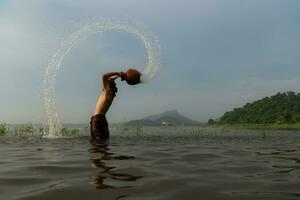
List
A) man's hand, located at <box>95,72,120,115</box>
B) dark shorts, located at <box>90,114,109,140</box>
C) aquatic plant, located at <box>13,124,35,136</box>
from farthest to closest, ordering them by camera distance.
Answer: aquatic plant, located at <box>13,124,35,136</box> < dark shorts, located at <box>90,114,109,140</box> < man's hand, located at <box>95,72,120,115</box>

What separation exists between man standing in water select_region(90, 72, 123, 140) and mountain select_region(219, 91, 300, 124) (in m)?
69.3

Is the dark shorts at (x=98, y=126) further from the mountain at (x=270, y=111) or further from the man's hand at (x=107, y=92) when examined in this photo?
the mountain at (x=270, y=111)

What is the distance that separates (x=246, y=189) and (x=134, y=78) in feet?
27.7

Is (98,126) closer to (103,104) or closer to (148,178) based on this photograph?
(103,104)

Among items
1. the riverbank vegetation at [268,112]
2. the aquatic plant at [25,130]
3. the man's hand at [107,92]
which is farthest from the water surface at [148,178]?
the riverbank vegetation at [268,112]

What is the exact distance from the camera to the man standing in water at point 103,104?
13055mm

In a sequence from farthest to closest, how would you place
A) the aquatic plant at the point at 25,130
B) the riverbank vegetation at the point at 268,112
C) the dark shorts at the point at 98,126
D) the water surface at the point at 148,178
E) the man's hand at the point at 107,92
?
the riverbank vegetation at the point at 268,112 < the aquatic plant at the point at 25,130 < the dark shorts at the point at 98,126 < the man's hand at the point at 107,92 < the water surface at the point at 148,178

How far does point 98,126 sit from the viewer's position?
13438 mm

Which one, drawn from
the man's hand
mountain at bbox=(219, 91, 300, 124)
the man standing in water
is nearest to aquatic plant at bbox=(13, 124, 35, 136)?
the man standing in water

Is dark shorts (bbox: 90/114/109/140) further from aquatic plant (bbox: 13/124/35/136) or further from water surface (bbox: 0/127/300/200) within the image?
aquatic plant (bbox: 13/124/35/136)

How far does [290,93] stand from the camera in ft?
388

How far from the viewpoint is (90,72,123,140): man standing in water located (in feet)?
42.8

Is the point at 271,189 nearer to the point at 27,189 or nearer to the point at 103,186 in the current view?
the point at 103,186

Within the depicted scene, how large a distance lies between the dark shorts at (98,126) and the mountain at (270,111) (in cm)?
6915
